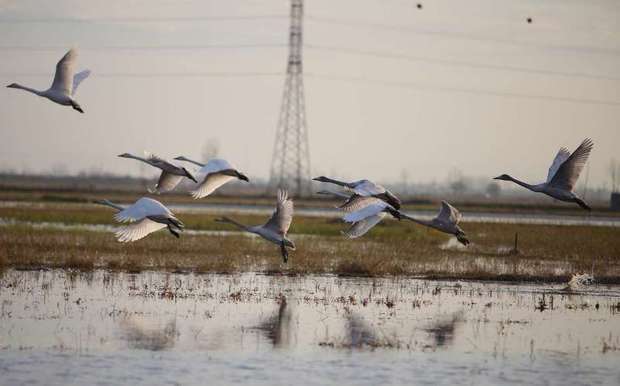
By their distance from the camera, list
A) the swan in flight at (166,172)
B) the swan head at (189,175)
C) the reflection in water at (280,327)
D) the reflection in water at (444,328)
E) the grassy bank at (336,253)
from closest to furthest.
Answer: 1. the reflection in water at (280,327)
2. the reflection in water at (444,328)
3. the swan head at (189,175)
4. the swan in flight at (166,172)
5. the grassy bank at (336,253)

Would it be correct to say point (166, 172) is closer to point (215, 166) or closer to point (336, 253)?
point (215, 166)

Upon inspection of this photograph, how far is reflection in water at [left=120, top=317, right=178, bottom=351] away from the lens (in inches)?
714

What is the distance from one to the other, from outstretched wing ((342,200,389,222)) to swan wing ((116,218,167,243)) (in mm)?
3814

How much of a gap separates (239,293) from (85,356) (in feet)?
22.3

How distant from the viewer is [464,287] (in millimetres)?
27000

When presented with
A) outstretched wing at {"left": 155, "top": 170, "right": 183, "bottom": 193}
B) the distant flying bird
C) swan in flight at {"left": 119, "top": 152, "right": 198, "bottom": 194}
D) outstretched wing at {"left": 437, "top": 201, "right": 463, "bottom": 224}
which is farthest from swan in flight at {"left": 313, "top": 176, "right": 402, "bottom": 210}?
outstretched wing at {"left": 155, "top": 170, "right": 183, "bottom": 193}

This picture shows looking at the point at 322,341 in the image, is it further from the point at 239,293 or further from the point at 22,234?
the point at 22,234

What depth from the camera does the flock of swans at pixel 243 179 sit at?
20.2 metres

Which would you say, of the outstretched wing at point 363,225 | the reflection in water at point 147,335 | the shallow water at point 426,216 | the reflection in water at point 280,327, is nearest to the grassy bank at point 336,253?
the outstretched wing at point 363,225

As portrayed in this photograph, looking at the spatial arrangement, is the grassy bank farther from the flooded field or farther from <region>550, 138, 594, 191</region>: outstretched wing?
<region>550, 138, 594, 191</region>: outstretched wing

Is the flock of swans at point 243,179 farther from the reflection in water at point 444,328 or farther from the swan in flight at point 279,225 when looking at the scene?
the reflection in water at point 444,328

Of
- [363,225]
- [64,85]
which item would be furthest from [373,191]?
[64,85]

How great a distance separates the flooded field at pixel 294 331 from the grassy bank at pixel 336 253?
1727mm

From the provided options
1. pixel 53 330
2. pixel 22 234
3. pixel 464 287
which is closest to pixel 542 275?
pixel 464 287
